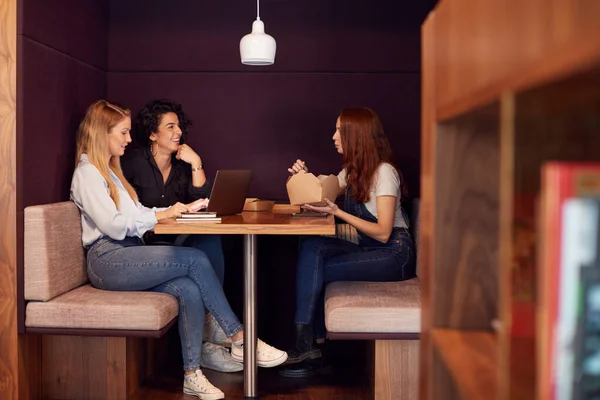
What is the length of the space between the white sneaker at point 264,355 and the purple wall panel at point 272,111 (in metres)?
1.12

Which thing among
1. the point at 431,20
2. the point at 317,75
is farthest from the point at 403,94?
the point at 431,20

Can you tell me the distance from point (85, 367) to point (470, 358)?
9.30ft

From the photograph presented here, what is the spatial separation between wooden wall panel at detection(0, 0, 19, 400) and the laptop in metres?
0.82

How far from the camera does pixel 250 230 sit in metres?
3.34

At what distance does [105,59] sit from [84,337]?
168 centimetres

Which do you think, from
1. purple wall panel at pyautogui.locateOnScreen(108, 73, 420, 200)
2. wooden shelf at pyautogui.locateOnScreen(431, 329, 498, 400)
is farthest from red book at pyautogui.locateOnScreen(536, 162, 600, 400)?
purple wall panel at pyautogui.locateOnScreen(108, 73, 420, 200)

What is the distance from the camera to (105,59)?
464 cm

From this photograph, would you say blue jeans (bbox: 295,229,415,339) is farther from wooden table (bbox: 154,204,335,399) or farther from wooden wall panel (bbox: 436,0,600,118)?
wooden wall panel (bbox: 436,0,600,118)

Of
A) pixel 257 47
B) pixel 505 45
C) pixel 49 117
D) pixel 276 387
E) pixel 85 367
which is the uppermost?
pixel 257 47

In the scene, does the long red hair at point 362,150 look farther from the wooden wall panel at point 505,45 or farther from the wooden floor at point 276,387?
the wooden wall panel at point 505,45

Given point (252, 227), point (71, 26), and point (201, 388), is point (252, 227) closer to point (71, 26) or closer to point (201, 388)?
point (201, 388)

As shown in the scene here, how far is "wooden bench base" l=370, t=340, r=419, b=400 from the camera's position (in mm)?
3562

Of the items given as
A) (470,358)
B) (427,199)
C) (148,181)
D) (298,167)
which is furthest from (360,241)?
(470,358)

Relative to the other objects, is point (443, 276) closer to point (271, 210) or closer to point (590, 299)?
point (590, 299)
